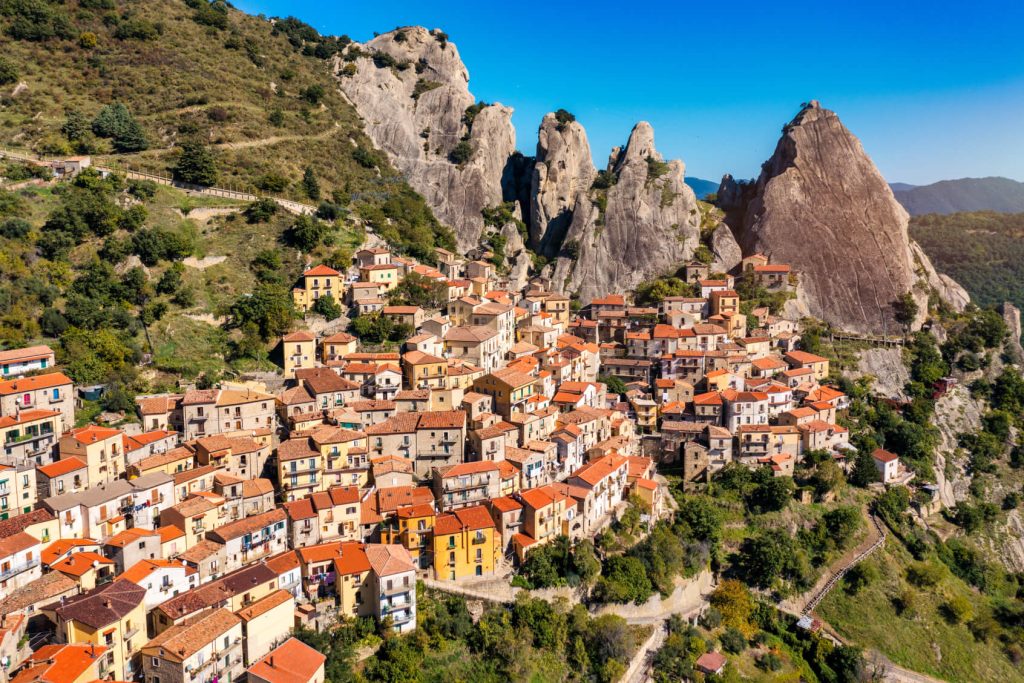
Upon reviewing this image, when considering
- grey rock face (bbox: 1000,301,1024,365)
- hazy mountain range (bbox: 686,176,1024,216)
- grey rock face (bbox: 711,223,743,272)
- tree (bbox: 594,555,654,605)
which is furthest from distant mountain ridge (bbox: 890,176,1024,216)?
tree (bbox: 594,555,654,605)

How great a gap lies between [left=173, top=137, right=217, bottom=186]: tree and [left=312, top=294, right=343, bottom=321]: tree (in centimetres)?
1844

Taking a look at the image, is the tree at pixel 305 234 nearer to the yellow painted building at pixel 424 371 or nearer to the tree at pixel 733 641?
the yellow painted building at pixel 424 371

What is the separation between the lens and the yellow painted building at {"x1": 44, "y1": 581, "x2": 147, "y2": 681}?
2489cm

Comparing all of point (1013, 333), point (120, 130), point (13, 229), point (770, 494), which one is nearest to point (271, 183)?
point (120, 130)

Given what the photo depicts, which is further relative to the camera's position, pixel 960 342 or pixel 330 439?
pixel 960 342

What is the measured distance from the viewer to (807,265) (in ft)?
216

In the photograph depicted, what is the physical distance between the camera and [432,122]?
274 feet

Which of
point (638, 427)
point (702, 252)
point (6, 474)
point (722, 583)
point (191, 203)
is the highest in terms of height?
point (191, 203)

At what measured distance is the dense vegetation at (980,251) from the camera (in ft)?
306

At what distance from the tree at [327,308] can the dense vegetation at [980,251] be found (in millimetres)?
80408

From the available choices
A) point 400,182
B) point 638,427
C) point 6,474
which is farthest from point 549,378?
point 400,182

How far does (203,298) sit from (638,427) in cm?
2894

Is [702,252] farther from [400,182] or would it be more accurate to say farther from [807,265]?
[400,182]

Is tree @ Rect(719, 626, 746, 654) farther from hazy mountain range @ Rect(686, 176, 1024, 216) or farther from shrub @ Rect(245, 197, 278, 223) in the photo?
hazy mountain range @ Rect(686, 176, 1024, 216)
